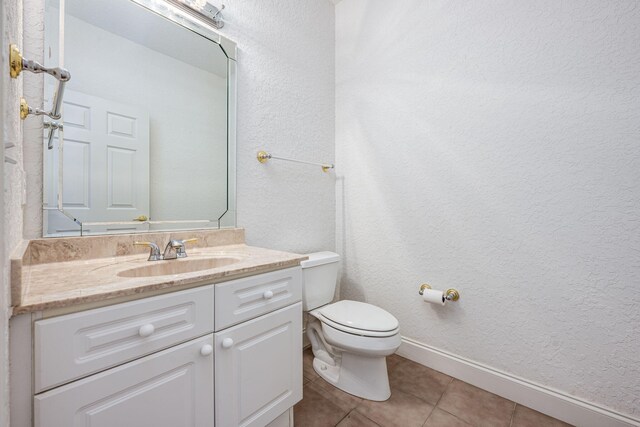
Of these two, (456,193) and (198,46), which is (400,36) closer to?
(456,193)

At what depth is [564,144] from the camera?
4.19 ft

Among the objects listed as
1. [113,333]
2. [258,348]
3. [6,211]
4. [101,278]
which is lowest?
[258,348]

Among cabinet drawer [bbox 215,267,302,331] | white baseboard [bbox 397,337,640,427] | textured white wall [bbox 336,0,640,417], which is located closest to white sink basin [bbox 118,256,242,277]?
cabinet drawer [bbox 215,267,302,331]

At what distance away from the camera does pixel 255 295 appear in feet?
3.31

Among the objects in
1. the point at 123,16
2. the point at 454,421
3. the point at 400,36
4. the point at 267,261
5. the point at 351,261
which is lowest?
Answer: the point at 454,421

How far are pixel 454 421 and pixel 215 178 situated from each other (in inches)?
65.5

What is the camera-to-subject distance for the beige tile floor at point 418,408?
1.27m

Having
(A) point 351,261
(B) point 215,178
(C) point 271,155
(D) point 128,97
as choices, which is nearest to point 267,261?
(B) point 215,178

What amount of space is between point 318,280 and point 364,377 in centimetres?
56

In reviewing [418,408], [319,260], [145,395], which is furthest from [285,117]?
[418,408]

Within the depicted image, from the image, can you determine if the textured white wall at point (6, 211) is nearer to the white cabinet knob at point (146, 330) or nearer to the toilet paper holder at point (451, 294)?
the white cabinet knob at point (146, 330)

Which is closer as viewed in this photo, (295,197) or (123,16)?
(123,16)

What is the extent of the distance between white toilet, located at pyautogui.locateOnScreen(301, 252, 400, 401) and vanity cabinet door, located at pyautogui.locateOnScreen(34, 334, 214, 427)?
2.36ft

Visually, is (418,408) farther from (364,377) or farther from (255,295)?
(255,295)
